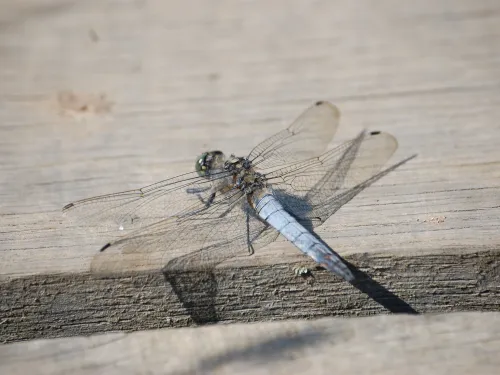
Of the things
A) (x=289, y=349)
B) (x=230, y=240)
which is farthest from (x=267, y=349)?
(x=230, y=240)

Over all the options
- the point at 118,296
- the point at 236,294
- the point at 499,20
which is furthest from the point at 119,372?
the point at 499,20

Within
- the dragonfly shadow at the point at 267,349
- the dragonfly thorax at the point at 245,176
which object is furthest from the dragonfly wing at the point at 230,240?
the dragonfly shadow at the point at 267,349

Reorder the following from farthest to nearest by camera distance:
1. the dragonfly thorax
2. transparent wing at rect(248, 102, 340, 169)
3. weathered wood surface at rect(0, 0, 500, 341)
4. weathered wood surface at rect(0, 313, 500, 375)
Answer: the dragonfly thorax, transparent wing at rect(248, 102, 340, 169), weathered wood surface at rect(0, 0, 500, 341), weathered wood surface at rect(0, 313, 500, 375)

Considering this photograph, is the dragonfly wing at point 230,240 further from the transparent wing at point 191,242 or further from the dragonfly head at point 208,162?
the dragonfly head at point 208,162

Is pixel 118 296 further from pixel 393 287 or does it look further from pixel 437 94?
pixel 437 94

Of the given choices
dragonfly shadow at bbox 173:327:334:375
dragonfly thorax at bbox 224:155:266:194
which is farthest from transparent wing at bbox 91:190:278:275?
dragonfly shadow at bbox 173:327:334:375

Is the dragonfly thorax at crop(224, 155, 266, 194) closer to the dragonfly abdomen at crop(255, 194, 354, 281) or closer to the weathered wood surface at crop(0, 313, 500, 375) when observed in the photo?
the dragonfly abdomen at crop(255, 194, 354, 281)
